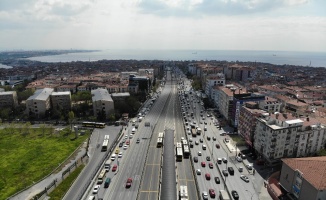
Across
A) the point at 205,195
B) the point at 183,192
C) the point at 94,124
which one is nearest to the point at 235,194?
the point at 205,195

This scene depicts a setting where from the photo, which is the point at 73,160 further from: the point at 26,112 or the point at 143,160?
the point at 26,112

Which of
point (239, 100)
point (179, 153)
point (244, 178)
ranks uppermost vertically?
point (239, 100)

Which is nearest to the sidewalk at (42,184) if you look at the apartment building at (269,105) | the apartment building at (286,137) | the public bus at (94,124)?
the public bus at (94,124)

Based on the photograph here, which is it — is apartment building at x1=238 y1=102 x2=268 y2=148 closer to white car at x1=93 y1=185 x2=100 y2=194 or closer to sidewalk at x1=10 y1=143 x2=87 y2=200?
white car at x1=93 y1=185 x2=100 y2=194

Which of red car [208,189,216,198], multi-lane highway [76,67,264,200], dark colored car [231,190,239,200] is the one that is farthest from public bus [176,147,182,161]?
dark colored car [231,190,239,200]

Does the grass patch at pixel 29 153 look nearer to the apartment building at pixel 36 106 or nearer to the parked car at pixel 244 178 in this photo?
the apartment building at pixel 36 106

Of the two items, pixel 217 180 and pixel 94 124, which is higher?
pixel 94 124

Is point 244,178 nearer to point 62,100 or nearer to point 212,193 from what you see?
point 212,193
